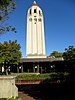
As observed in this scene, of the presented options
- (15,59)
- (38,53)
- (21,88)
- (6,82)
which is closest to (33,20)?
(38,53)

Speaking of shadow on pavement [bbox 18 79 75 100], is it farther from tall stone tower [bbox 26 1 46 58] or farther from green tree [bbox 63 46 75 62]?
tall stone tower [bbox 26 1 46 58]

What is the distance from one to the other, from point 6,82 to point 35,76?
38.5 feet

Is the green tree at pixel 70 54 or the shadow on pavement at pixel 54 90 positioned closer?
the shadow on pavement at pixel 54 90

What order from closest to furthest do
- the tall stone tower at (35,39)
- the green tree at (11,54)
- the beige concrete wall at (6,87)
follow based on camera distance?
the beige concrete wall at (6,87), the green tree at (11,54), the tall stone tower at (35,39)

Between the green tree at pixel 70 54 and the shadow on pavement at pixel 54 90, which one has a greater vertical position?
the green tree at pixel 70 54

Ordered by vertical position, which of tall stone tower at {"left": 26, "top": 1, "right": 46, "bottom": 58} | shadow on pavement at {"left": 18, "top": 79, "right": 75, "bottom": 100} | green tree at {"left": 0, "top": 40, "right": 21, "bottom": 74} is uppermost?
tall stone tower at {"left": 26, "top": 1, "right": 46, "bottom": 58}

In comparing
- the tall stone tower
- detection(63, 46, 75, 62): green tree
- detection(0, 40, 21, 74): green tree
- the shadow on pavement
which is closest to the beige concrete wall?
the shadow on pavement

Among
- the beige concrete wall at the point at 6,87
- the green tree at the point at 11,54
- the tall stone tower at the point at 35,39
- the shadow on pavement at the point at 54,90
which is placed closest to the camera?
the beige concrete wall at the point at 6,87

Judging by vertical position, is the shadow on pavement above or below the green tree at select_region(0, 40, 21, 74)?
below

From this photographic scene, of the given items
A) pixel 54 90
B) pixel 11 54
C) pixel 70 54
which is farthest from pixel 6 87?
pixel 70 54

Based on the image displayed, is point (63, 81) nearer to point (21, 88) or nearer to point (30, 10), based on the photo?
point (21, 88)

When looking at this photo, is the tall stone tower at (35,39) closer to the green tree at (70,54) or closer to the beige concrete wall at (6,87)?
the green tree at (70,54)

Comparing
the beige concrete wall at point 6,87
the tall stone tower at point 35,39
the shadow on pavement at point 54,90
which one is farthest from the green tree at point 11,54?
the tall stone tower at point 35,39

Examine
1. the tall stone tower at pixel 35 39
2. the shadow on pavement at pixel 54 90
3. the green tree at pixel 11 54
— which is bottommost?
the shadow on pavement at pixel 54 90
